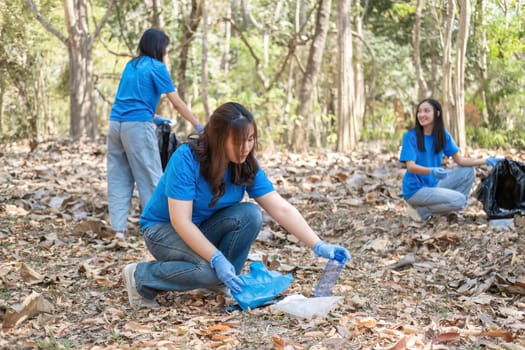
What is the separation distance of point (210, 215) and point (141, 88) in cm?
191

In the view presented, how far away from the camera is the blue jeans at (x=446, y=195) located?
18.5 feet

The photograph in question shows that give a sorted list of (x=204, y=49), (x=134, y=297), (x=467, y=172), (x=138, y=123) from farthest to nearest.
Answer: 1. (x=204, y=49)
2. (x=467, y=172)
3. (x=138, y=123)
4. (x=134, y=297)

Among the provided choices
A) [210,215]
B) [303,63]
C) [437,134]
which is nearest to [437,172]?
[437,134]

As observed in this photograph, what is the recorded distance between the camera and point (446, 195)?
5.62m

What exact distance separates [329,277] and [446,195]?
2395 mm

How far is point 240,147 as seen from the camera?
3299 millimetres

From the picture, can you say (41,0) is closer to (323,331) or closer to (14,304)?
(14,304)

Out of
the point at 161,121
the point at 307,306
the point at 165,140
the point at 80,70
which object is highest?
the point at 80,70

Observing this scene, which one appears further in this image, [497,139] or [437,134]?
[497,139]

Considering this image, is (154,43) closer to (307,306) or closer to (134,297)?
(134,297)

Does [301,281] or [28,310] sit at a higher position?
[28,310]

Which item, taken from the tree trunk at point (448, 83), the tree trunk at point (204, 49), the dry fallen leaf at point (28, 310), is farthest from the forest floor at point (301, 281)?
the tree trunk at point (204, 49)

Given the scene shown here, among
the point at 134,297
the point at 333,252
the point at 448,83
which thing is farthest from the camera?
the point at 448,83

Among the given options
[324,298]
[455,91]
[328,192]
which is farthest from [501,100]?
[324,298]
